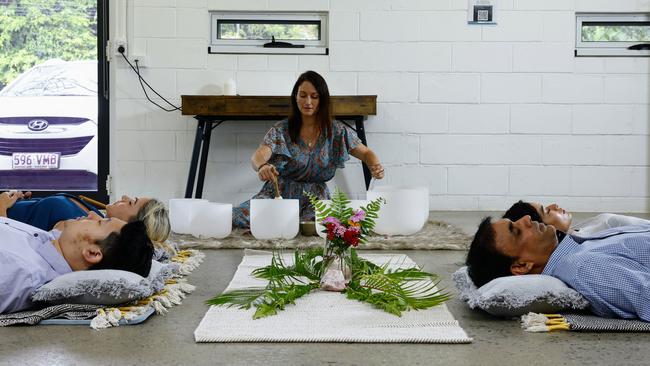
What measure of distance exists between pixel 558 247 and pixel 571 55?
10.3ft

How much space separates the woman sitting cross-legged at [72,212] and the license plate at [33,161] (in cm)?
252

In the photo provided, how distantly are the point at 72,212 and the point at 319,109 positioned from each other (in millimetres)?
1546

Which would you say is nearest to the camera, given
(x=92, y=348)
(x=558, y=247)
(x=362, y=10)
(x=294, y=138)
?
(x=92, y=348)

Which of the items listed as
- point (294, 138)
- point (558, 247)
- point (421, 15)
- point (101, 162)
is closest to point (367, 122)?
point (421, 15)

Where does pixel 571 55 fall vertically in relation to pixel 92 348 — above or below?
above

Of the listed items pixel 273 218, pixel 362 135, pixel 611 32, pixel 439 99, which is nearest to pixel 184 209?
pixel 273 218

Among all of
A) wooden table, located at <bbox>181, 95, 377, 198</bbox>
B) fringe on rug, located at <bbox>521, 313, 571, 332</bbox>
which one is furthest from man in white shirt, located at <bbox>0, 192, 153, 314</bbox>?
wooden table, located at <bbox>181, 95, 377, 198</bbox>

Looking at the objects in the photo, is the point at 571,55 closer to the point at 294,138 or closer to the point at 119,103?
the point at 294,138

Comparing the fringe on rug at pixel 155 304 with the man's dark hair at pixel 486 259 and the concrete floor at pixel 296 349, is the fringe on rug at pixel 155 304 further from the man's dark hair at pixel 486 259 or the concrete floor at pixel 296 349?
the man's dark hair at pixel 486 259

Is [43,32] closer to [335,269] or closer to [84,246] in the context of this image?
[84,246]

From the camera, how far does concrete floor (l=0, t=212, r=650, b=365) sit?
4.65 ft

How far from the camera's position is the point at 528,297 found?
172cm

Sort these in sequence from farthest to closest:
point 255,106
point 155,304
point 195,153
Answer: point 195,153, point 255,106, point 155,304

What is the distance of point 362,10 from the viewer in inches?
183
